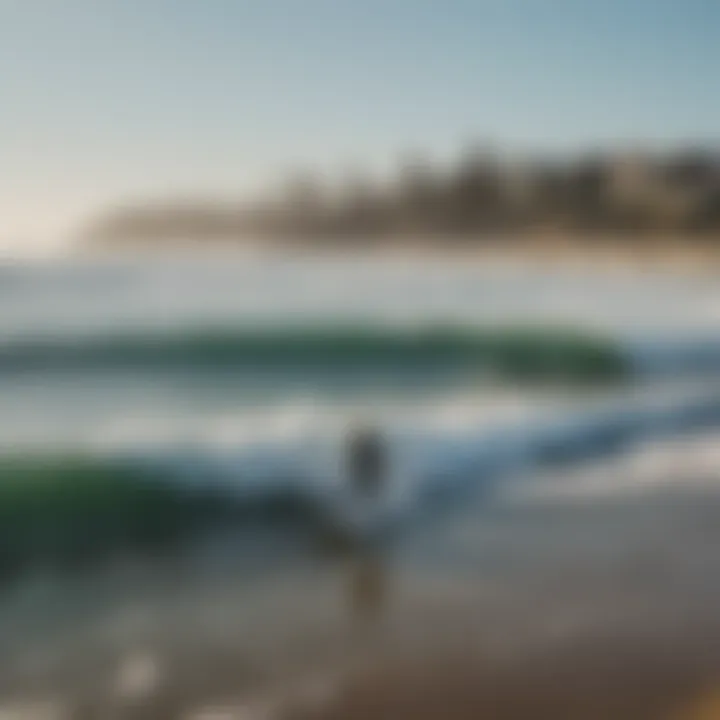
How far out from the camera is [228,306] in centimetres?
227

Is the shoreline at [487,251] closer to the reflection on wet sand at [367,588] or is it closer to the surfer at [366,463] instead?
the surfer at [366,463]

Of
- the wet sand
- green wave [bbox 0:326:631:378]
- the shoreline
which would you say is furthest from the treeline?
the wet sand

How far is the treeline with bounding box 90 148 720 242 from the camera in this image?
6.67 feet

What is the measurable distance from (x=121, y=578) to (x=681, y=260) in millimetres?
1695

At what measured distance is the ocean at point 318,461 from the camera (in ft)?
5.11

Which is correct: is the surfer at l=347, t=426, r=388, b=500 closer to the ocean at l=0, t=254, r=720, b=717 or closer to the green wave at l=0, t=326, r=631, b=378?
the ocean at l=0, t=254, r=720, b=717

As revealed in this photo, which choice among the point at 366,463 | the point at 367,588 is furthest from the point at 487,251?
the point at 367,588

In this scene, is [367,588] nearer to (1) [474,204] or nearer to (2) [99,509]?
(2) [99,509]

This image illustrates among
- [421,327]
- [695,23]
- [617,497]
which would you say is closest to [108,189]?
[421,327]

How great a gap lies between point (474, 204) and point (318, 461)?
742 millimetres

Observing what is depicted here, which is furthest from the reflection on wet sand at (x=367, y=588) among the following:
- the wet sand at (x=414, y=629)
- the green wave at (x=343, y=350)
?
the green wave at (x=343, y=350)

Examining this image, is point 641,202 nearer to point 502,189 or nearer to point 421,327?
point 502,189

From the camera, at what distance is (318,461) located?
212 centimetres

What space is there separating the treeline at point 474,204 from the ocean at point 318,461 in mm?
91
